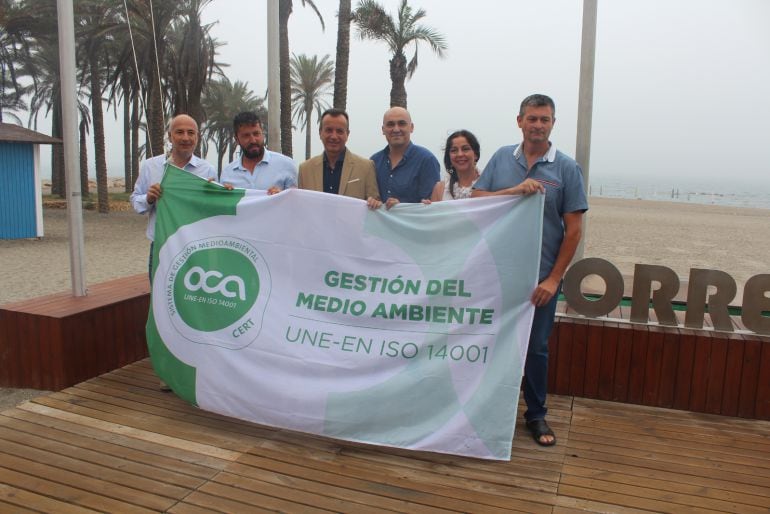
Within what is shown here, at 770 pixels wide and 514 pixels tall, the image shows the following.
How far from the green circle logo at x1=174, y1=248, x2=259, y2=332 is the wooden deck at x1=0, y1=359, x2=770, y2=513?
2.00ft

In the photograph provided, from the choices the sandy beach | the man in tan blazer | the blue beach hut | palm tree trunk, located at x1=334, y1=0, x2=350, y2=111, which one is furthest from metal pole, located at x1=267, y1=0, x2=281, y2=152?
palm tree trunk, located at x1=334, y1=0, x2=350, y2=111

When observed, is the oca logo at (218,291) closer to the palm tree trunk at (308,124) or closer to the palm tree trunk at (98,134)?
the palm tree trunk at (98,134)

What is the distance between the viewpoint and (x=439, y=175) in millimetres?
4125

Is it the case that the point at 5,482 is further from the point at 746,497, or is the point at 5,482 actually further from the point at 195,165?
the point at 746,497

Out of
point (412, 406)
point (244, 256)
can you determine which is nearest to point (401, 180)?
point (244, 256)

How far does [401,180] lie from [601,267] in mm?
1461

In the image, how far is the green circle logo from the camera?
3805mm

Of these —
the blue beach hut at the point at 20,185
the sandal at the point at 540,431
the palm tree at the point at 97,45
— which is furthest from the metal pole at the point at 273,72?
the palm tree at the point at 97,45

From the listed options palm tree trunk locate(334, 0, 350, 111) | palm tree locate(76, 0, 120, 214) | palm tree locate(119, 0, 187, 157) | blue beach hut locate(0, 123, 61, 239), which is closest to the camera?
blue beach hut locate(0, 123, 61, 239)

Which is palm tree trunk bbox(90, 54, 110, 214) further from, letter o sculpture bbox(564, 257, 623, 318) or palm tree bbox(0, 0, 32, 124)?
letter o sculpture bbox(564, 257, 623, 318)

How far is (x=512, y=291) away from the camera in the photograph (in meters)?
3.39

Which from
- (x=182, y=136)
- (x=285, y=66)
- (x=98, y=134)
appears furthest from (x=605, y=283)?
(x=98, y=134)

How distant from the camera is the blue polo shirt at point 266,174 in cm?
428

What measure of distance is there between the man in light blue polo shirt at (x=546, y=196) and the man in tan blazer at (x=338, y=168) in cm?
79
